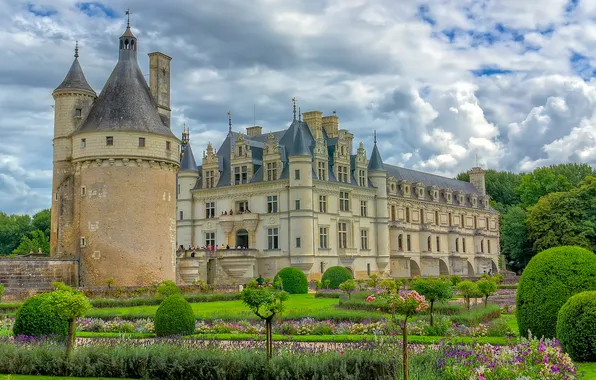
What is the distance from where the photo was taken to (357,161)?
51.6m

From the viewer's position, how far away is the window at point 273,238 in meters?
46.7

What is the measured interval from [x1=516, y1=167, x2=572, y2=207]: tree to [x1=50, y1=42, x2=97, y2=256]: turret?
53.2 meters

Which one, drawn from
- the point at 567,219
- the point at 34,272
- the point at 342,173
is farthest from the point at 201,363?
the point at 567,219

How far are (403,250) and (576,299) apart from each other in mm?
44196

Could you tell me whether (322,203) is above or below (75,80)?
below

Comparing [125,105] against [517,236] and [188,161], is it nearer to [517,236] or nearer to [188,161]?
[188,161]

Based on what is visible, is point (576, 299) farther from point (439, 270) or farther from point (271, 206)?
point (439, 270)

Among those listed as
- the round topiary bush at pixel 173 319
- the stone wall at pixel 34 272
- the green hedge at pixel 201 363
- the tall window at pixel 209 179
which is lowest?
the green hedge at pixel 201 363

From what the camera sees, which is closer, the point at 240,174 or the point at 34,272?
the point at 34,272

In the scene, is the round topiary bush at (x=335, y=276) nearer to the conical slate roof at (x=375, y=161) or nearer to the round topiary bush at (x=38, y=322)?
the conical slate roof at (x=375, y=161)

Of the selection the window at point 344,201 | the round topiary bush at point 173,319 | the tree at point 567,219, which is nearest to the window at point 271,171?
the window at point 344,201

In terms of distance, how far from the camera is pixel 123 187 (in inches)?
1369

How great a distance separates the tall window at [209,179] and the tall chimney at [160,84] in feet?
37.9

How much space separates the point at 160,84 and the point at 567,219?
128 ft
